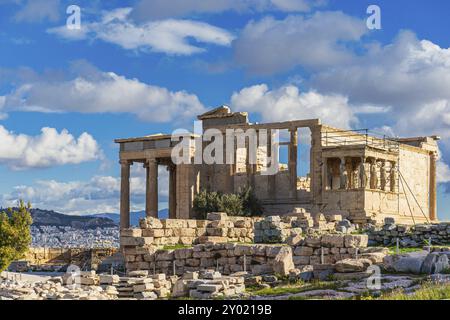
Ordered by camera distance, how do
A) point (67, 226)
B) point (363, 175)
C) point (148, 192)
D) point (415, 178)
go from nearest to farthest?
point (363, 175)
point (415, 178)
point (148, 192)
point (67, 226)

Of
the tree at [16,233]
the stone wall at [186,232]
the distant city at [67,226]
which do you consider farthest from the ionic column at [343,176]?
the distant city at [67,226]

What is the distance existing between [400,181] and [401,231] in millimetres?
17860

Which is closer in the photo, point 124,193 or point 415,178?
point 415,178

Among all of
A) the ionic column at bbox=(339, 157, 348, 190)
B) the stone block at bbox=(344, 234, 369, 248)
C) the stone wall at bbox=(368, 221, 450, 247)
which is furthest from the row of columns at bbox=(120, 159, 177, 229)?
the stone block at bbox=(344, 234, 369, 248)

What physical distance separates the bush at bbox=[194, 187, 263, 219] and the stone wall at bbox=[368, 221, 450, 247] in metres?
15.6

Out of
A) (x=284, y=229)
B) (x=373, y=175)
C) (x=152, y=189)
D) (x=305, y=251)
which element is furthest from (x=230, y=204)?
(x=305, y=251)

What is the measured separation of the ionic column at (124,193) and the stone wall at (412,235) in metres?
22.6

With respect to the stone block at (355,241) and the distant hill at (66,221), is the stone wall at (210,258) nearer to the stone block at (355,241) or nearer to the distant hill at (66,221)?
the stone block at (355,241)

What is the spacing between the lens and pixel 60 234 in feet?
279

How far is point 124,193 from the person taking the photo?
47594mm

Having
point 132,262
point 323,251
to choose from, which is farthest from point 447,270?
point 132,262

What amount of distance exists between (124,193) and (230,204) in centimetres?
767

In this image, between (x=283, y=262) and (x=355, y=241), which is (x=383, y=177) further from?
(x=283, y=262)

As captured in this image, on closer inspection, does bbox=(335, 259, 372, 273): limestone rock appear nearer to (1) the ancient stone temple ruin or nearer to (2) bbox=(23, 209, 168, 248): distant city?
(1) the ancient stone temple ruin
